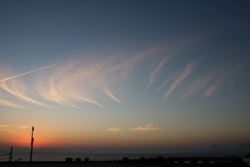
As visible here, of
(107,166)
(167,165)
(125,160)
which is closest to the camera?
(167,165)

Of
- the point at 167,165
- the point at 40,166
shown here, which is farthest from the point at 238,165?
the point at 40,166

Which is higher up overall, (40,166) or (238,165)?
(40,166)

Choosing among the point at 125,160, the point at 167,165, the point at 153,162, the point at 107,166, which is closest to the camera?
the point at 167,165

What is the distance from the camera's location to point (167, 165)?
51000 millimetres

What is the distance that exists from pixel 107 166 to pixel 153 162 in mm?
13081

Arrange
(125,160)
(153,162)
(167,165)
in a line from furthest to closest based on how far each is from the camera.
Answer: (125,160) → (153,162) → (167,165)

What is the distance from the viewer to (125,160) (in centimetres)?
6619

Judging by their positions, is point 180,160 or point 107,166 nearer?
point 107,166

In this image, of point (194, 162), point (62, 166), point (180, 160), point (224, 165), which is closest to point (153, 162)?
point (180, 160)

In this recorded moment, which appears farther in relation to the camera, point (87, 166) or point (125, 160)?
point (125, 160)

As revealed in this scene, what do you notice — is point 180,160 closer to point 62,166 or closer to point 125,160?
point 125,160

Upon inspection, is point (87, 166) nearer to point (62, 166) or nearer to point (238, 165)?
point (62, 166)

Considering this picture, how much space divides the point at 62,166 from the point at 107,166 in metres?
9.79

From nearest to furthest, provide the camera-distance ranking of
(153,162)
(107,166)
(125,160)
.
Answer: (107,166) < (153,162) < (125,160)
